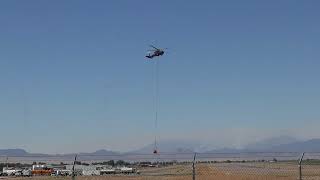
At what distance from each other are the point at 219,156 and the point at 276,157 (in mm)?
2769

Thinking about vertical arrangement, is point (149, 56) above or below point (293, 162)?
above

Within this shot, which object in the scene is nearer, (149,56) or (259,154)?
(259,154)

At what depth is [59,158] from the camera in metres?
22.9

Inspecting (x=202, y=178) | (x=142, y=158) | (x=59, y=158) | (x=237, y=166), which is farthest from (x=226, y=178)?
(x=59, y=158)

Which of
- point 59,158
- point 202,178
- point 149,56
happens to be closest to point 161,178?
point 202,178

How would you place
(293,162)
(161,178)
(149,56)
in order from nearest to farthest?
(293,162)
(161,178)
(149,56)

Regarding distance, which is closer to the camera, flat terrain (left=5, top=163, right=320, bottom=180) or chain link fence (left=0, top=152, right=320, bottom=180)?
chain link fence (left=0, top=152, right=320, bottom=180)

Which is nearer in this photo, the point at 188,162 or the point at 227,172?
the point at 188,162

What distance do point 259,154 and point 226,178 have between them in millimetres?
7544

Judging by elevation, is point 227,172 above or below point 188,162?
below

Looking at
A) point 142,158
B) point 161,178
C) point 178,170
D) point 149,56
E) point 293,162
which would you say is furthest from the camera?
point 149,56

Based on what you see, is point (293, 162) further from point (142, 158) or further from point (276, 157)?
point (142, 158)

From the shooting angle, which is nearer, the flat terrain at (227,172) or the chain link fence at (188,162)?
the chain link fence at (188,162)

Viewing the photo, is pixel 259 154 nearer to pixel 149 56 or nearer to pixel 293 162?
pixel 293 162
